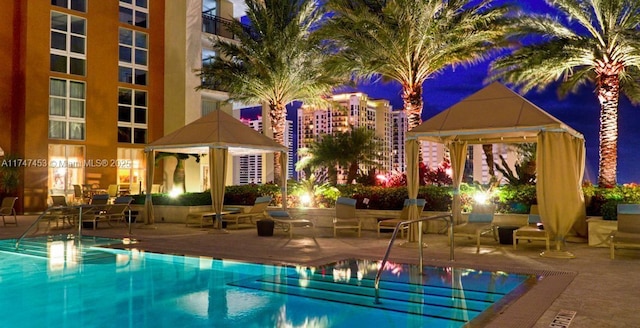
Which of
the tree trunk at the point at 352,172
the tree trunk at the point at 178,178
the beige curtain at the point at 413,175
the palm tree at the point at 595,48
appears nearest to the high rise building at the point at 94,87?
the tree trunk at the point at 178,178

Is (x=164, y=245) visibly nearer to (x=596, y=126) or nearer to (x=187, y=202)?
(x=187, y=202)

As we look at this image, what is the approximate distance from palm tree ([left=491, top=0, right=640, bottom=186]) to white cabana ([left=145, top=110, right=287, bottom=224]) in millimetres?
8738

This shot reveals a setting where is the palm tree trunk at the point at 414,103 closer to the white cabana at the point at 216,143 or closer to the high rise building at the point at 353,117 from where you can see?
the white cabana at the point at 216,143

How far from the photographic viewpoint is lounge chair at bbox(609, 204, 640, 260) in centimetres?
991

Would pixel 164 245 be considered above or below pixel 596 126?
below

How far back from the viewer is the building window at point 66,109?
25203mm

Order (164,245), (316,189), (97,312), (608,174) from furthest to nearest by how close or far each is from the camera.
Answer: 1. (316,189)
2. (608,174)
3. (164,245)
4. (97,312)

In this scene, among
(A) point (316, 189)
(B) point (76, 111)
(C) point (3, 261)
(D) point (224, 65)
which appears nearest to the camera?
(C) point (3, 261)

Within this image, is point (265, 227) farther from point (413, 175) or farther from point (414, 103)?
point (414, 103)

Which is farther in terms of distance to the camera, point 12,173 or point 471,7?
point 12,173

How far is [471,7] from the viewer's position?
59.8ft

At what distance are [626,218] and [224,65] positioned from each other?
54.4ft

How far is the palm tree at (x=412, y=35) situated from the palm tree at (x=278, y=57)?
115 inches

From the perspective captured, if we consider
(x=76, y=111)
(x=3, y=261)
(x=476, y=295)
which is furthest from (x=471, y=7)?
(x=76, y=111)
